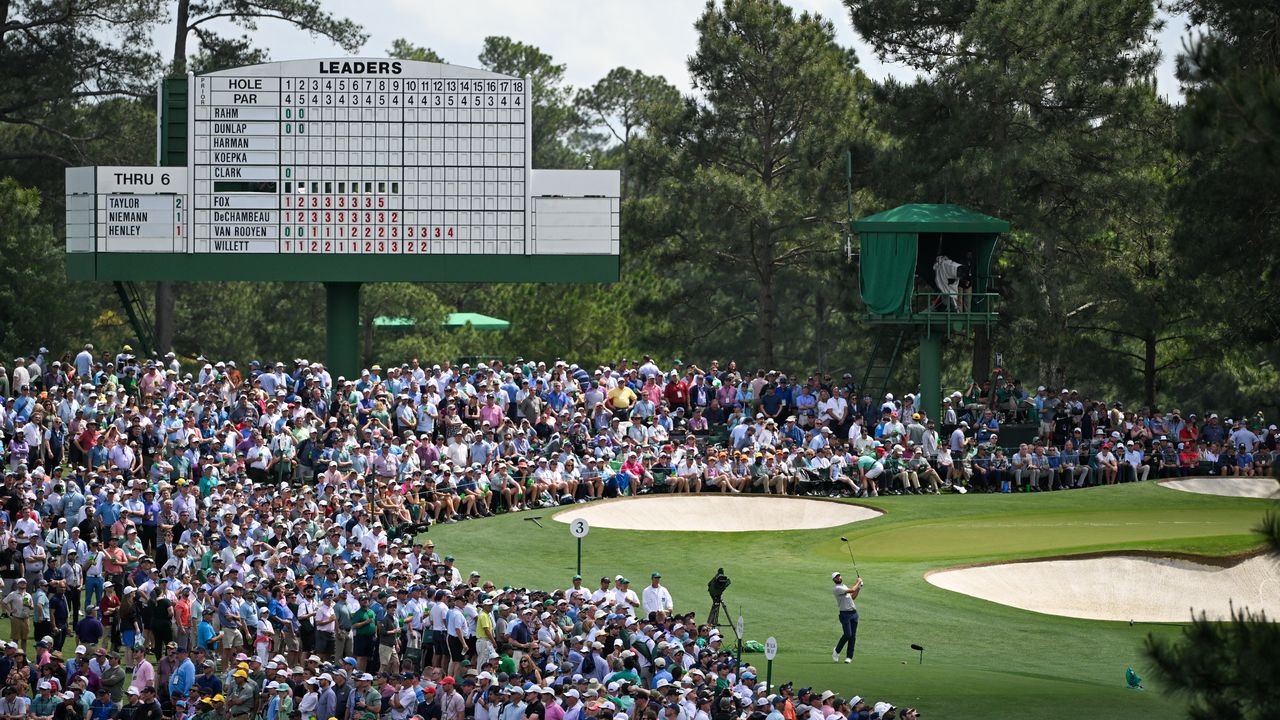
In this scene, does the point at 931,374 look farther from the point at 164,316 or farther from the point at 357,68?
the point at 164,316

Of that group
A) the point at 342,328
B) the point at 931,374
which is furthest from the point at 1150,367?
the point at 342,328

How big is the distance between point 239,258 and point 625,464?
9.85 meters

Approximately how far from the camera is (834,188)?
53969mm

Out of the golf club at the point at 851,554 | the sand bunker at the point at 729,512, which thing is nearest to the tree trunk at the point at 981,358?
the sand bunker at the point at 729,512

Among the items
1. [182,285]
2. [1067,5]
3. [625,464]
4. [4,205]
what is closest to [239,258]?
[625,464]

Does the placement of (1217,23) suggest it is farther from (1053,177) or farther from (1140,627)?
(1140,627)

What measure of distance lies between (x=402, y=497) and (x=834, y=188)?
24.8 metres

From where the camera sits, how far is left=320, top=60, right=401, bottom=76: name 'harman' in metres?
39.0

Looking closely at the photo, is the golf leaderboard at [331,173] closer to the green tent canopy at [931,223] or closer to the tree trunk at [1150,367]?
the green tent canopy at [931,223]

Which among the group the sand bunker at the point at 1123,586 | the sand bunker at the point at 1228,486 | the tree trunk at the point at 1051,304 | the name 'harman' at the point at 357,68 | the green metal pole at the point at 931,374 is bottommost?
the sand bunker at the point at 1123,586

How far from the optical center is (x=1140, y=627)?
94.7 feet

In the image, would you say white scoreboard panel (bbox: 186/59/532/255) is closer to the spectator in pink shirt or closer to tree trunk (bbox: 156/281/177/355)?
the spectator in pink shirt

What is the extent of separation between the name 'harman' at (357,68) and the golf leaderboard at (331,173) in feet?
0.07

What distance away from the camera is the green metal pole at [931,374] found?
139 feet
